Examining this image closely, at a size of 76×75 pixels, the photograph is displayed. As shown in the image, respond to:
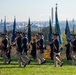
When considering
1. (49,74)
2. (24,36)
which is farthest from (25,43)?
(49,74)

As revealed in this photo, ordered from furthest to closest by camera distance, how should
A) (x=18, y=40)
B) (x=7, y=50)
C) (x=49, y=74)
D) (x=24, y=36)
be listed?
(x=7, y=50) → (x=24, y=36) → (x=18, y=40) → (x=49, y=74)

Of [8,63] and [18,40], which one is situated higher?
[18,40]

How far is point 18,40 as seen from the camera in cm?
2044

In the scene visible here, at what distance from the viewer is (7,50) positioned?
2317 cm

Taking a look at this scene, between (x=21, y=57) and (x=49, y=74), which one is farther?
(x=21, y=57)

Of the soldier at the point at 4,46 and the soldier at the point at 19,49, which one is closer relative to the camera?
the soldier at the point at 19,49

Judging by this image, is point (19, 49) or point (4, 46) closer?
point (19, 49)

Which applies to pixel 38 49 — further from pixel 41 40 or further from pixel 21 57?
pixel 21 57

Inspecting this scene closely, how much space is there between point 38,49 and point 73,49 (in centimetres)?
223

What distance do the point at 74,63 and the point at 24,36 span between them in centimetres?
364

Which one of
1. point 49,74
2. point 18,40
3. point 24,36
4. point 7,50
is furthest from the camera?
point 7,50

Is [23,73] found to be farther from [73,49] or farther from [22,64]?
[73,49]

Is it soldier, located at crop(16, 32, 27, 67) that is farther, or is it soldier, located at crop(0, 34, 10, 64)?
soldier, located at crop(0, 34, 10, 64)

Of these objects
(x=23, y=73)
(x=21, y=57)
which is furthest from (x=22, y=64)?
(x=23, y=73)
